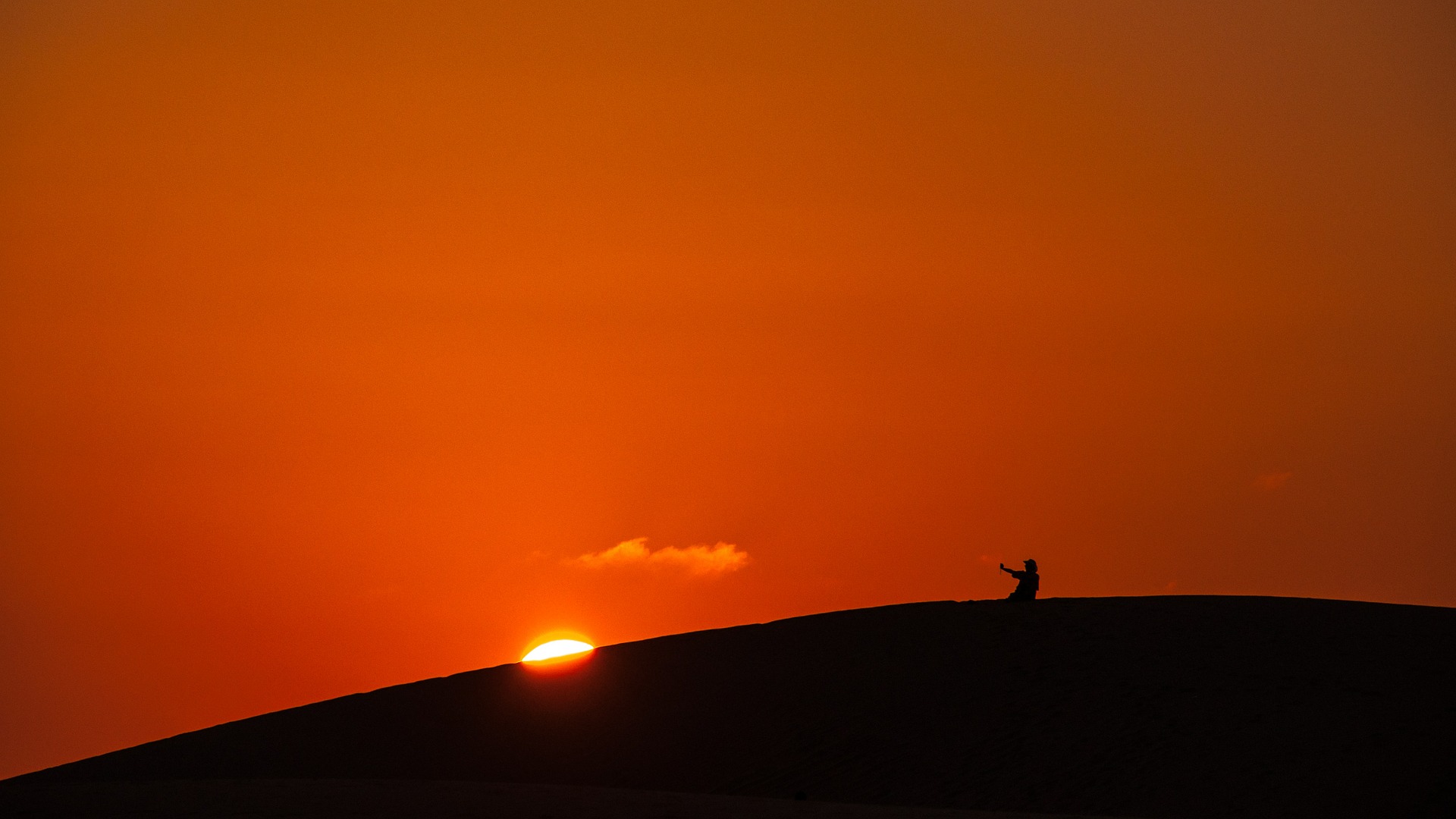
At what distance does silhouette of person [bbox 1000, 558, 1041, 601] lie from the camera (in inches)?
879

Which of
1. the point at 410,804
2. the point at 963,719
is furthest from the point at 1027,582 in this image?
the point at 410,804

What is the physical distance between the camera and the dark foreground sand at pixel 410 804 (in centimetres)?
1227

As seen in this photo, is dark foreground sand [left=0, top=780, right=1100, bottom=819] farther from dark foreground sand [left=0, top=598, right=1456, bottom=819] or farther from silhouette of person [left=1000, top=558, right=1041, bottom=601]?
silhouette of person [left=1000, top=558, right=1041, bottom=601]

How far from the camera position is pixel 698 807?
1264 centimetres

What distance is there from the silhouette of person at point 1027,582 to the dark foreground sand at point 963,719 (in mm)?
295

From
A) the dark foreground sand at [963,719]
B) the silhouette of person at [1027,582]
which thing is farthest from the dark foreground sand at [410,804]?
the silhouette of person at [1027,582]

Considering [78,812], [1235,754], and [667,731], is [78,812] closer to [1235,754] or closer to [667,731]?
[667,731]

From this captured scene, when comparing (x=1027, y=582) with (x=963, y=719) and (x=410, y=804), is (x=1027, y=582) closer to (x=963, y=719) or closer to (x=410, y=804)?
(x=963, y=719)

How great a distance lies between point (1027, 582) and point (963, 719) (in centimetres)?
522

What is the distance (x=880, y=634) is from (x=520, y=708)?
5335 millimetres

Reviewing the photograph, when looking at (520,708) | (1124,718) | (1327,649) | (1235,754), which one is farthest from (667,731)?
(1327,649)

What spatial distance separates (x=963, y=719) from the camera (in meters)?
17.6

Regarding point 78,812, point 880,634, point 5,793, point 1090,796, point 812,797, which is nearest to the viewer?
point 78,812

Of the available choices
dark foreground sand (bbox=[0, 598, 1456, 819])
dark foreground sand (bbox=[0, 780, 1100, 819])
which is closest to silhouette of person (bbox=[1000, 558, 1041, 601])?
dark foreground sand (bbox=[0, 598, 1456, 819])
